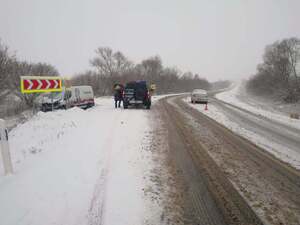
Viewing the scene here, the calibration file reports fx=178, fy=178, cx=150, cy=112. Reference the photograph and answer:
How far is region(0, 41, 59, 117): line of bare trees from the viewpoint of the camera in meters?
18.1

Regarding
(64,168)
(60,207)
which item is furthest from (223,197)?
(64,168)

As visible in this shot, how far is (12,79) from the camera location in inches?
872

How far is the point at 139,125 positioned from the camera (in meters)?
8.87

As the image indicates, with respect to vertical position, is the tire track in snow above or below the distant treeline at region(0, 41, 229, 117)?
below

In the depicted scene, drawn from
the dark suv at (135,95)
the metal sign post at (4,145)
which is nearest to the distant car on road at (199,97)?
the dark suv at (135,95)

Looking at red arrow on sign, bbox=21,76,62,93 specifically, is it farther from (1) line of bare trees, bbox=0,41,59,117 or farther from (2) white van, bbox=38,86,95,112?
(1) line of bare trees, bbox=0,41,59,117

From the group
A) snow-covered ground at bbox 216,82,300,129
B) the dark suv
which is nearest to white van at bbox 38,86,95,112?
the dark suv

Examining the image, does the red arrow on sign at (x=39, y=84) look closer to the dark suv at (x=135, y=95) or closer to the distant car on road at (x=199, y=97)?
the dark suv at (x=135, y=95)

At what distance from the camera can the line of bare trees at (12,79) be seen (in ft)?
59.4

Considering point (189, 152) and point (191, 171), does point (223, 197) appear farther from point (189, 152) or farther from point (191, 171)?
point (189, 152)

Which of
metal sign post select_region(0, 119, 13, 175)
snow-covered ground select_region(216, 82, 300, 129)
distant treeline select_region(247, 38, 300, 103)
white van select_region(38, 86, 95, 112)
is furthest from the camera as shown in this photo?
distant treeline select_region(247, 38, 300, 103)

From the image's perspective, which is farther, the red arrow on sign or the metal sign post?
the red arrow on sign

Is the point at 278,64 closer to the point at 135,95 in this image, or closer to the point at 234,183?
the point at 135,95

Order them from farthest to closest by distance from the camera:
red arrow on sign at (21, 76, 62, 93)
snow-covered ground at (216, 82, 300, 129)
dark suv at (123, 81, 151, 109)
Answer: dark suv at (123, 81, 151, 109)
snow-covered ground at (216, 82, 300, 129)
red arrow on sign at (21, 76, 62, 93)
